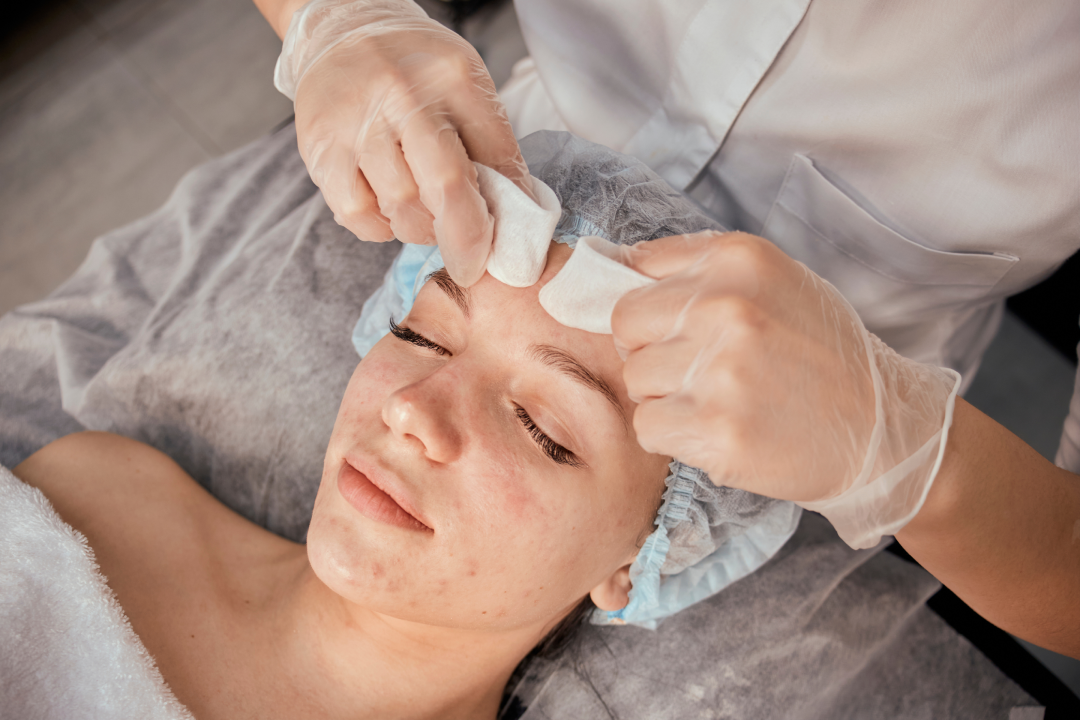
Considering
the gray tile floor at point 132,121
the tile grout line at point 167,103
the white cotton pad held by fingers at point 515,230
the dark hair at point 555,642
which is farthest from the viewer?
the tile grout line at point 167,103

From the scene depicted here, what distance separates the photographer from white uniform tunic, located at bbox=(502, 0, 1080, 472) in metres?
1.11

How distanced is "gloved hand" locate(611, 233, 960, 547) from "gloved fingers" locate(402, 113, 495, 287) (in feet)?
0.88

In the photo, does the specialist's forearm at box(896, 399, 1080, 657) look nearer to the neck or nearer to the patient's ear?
the patient's ear

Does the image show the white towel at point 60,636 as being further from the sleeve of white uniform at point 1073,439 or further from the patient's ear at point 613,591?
the sleeve of white uniform at point 1073,439

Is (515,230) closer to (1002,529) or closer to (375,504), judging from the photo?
(375,504)

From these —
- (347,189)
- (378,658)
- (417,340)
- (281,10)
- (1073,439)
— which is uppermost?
(281,10)

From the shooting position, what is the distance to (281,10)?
1349mm

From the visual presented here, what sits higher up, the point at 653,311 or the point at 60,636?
the point at 653,311

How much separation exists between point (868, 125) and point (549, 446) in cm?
88

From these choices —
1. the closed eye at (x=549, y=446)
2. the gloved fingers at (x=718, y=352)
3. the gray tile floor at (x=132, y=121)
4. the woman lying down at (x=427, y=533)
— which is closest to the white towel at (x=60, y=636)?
the woman lying down at (x=427, y=533)

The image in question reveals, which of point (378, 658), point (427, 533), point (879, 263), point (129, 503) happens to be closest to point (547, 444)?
point (427, 533)

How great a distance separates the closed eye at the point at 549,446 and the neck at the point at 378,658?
1.41 ft

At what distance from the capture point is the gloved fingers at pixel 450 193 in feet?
3.17

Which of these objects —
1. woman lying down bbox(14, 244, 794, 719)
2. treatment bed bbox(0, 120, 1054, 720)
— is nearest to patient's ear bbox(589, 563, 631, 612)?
woman lying down bbox(14, 244, 794, 719)
